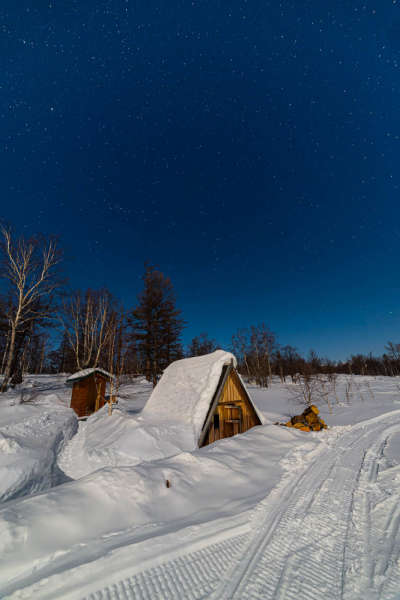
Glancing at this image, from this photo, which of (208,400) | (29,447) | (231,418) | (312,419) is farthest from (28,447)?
(312,419)

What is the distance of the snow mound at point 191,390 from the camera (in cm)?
806

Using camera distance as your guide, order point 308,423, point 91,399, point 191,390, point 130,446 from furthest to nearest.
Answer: point 91,399 → point 308,423 → point 191,390 → point 130,446

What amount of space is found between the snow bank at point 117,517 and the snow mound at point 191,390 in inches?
101

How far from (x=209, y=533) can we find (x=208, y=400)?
507 centimetres

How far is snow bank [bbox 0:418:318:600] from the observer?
2.41 metres

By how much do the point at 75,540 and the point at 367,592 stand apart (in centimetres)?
329

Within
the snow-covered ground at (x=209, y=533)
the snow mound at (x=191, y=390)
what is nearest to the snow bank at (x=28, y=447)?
the snow-covered ground at (x=209, y=533)

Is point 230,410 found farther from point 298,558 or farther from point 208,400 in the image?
point 298,558

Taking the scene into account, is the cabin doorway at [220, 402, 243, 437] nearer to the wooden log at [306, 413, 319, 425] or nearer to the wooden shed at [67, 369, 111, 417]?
the wooden log at [306, 413, 319, 425]

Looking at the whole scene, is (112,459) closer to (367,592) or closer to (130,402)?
(367,592)

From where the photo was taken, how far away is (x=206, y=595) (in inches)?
90.4

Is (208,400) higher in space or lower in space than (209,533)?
higher

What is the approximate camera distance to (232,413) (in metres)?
9.49

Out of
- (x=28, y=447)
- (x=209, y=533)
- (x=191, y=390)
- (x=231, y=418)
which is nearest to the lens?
(x=209, y=533)
